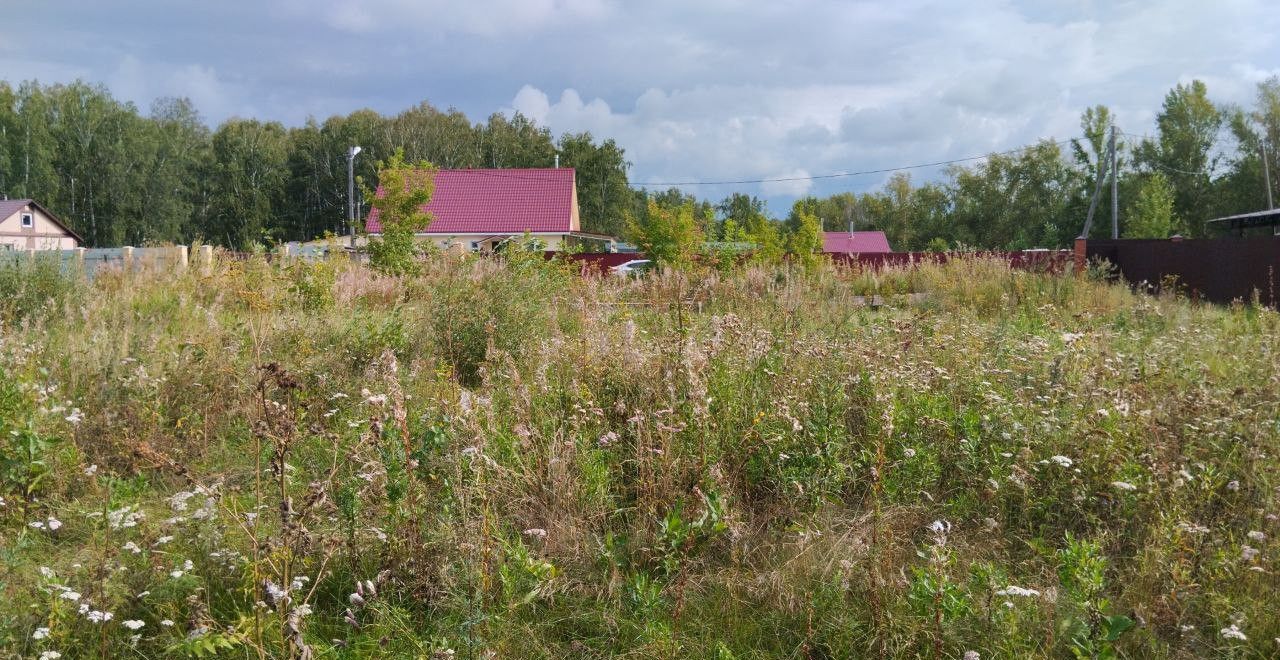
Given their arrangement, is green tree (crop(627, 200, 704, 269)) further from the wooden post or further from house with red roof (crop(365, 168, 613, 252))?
house with red roof (crop(365, 168, 613, 252))

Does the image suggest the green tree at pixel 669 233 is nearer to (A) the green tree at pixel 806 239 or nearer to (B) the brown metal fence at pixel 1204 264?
(A) the green tree at pixel 806 239

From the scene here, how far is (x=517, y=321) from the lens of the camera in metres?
6.13

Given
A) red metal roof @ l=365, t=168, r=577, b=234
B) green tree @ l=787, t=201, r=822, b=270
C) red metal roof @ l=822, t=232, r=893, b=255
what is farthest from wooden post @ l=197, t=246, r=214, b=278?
red metal roof @ l=822, t=232, r=893, b=255

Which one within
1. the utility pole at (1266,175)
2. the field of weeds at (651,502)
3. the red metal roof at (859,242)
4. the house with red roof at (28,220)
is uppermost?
the utility pole at (1266,175)

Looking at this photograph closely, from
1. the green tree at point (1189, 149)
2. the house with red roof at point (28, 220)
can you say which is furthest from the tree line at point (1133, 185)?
the house with red roof at point (28, 220)

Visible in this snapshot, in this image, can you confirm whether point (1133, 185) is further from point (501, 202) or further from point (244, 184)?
point (244, 184)

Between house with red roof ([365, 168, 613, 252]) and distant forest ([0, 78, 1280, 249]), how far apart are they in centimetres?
779

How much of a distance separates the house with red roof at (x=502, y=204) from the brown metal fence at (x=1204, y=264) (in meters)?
21.8

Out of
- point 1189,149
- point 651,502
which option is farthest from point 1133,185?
point 651,502

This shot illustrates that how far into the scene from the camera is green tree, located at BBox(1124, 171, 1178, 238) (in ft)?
129

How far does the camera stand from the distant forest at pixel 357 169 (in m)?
44.4

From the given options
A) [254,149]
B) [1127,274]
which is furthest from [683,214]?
[254,149]

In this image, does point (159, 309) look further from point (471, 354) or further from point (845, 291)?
point (845, 291)

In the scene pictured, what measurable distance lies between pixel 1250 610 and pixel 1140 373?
6.76ft
